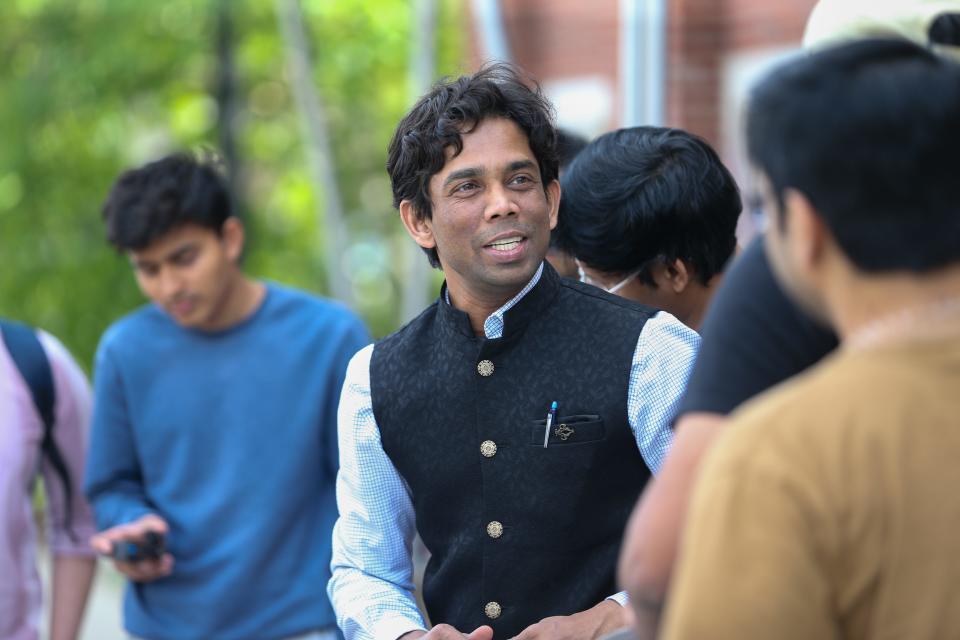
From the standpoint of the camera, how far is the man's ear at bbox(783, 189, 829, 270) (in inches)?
51.9

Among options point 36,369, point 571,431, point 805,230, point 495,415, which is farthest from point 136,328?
point 805,230

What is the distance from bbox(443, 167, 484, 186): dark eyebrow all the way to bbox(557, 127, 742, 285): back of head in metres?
0.33

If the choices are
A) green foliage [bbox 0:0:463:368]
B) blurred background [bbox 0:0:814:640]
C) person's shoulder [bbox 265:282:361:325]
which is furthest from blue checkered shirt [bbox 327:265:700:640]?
green foliage [bbox 0:0:463:368]

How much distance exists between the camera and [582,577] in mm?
2207

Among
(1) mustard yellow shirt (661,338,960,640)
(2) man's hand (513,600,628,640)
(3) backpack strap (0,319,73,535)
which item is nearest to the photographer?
(1) mustard yellow shirt (661,338,960,640)

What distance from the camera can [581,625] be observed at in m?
2.10

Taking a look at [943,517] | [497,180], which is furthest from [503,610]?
[943,517]

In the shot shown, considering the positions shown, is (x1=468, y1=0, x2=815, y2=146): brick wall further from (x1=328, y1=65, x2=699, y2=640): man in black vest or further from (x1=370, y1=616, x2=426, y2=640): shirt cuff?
(x1=370, y1=616, x2=426, y2=640): shirt cuff

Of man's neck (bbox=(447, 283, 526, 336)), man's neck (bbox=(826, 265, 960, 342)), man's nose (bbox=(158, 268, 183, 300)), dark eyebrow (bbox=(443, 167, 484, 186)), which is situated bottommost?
man's nose (bbox=(158, 268, 183, 300))

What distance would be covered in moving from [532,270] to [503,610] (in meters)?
0.57

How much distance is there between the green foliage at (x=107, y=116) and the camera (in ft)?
27.7

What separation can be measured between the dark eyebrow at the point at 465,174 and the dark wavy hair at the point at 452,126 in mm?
35

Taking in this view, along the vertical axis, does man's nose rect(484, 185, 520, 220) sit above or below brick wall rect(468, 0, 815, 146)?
above

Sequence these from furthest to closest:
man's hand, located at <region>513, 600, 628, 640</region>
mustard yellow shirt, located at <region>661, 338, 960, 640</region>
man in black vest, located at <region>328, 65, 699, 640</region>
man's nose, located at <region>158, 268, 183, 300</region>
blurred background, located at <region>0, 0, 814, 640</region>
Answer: blurred background, located at <region>0, 0, 814, 640</region> < man's nose, located at <region>158, 268, 183, 300</region> < man in black vest, located at <region>328, 65, 699, 640</region> < man's hand, located at <region>513, 600, 628, 640</region> < mustard yellow shirt, located at <region>661, 338, 960, 640</region>
